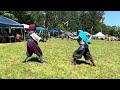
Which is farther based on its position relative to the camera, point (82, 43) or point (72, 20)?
point (72, 20)

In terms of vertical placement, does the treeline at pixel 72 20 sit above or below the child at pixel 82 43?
above

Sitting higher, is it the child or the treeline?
the treeline

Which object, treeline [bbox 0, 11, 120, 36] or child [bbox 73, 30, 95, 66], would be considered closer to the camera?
child [bbox 73, 30, 95, 66]

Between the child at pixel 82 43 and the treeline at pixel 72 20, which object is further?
the treeline at pixel 72 20

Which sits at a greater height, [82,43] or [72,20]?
[72,20]
